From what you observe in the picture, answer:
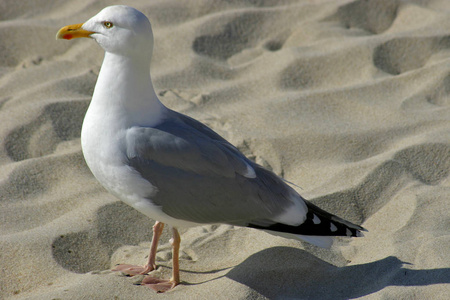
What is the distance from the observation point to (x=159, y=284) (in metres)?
2.64

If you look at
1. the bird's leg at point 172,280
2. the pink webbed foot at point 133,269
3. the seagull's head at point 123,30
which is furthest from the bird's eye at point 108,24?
the pink webbed foot at point 133,269

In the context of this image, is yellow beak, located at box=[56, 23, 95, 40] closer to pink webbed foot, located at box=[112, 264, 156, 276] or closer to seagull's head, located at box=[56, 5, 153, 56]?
seagull's head, located at box=[56, 5, 153, 56]

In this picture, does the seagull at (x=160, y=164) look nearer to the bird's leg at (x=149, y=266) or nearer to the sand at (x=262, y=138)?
the bird's leg at (x=149, y=266)

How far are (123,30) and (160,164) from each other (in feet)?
1.99

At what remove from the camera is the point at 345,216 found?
10.2 feet

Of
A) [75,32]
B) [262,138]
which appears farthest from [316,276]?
[75,32]

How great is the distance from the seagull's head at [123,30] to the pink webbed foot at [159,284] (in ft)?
3.37

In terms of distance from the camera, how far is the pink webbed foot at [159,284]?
102 inches

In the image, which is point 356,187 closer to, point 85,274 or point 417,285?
point 417,285

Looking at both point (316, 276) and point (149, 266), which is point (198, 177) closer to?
point (149, 266)

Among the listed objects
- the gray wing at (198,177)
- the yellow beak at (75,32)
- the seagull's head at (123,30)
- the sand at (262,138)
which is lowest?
the sand at (262,138)

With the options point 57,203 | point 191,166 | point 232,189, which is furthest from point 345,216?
point 57,203

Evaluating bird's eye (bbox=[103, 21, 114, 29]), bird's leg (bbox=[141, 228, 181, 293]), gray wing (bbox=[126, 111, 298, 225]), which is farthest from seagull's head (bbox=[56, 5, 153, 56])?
bird's leg (bbox=[141, 228, 181, 293])

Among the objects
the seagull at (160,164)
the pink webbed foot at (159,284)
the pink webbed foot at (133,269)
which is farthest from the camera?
the pink webbed foot at (133,269)
